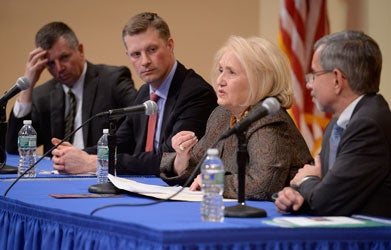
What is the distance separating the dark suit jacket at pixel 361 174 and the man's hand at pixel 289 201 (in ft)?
0.14

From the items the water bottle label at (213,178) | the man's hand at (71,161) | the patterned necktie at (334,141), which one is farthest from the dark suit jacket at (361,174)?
the man's hand at (71,161)

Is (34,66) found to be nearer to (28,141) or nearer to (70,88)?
(70,88)

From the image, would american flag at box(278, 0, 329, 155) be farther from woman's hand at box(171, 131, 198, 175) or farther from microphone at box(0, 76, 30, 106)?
microphone at box(0, 76, 30, 106)

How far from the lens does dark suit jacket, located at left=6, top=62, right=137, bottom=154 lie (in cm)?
609

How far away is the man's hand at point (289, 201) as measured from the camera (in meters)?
2.84

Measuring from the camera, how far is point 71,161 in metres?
4.62

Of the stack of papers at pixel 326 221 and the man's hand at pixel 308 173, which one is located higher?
the man's hand at pixel 308 173

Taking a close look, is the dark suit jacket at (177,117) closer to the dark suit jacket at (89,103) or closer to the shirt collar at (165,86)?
the shirt collar at (165,86)

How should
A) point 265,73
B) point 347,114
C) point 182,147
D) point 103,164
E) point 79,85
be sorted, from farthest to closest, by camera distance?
point 79,85, point 103,164, point 182,147, point 265,73, point 347,114

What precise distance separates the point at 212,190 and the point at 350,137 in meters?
0.53

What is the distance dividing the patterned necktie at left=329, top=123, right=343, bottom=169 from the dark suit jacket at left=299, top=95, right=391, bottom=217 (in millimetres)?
179

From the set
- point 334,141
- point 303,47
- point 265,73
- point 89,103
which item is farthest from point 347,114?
point 303,47

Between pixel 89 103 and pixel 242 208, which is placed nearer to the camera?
pixel 242 208

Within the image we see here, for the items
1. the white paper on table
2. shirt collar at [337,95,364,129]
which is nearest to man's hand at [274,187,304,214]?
shirt collar at [337,95,364,129]
